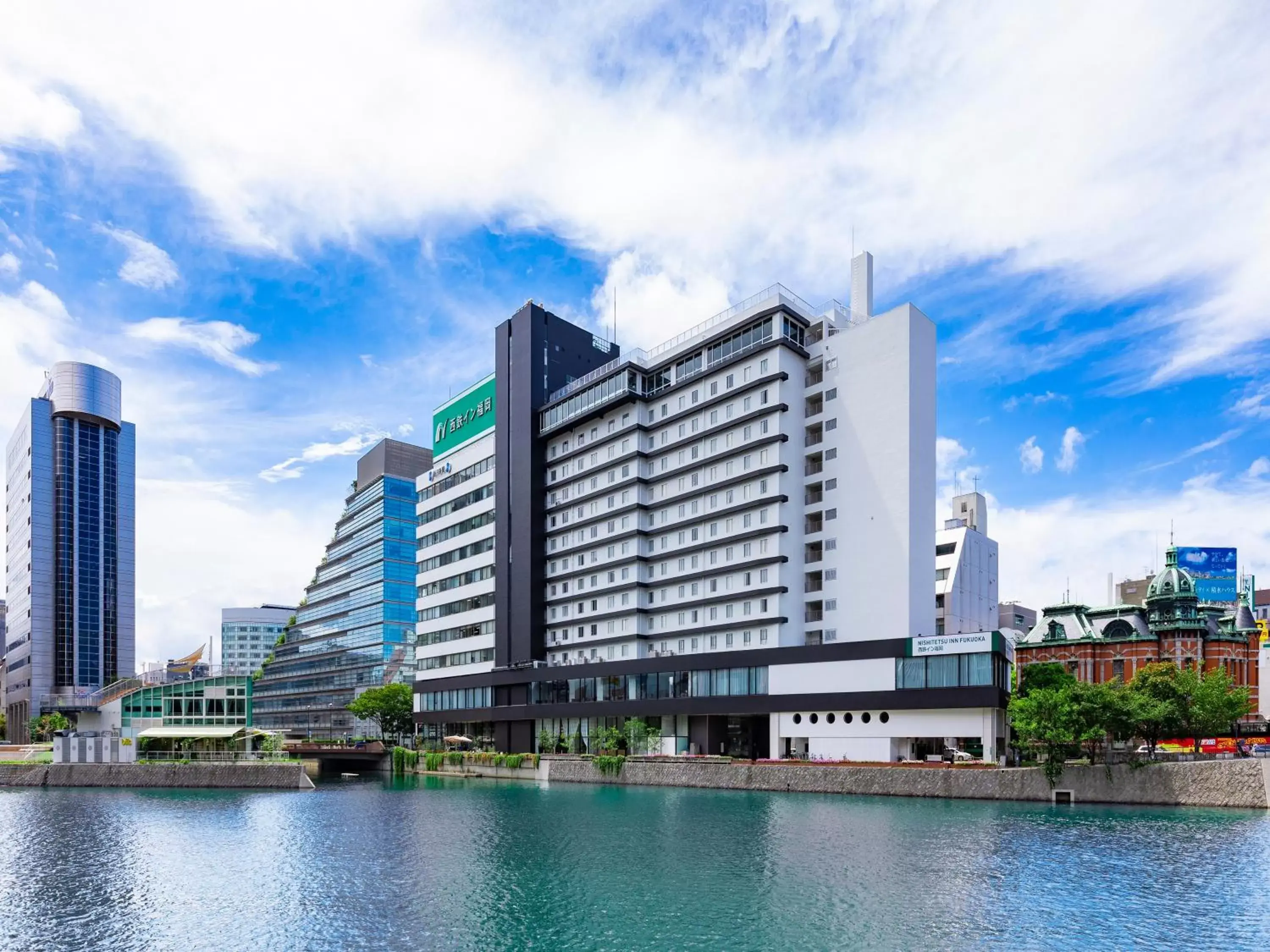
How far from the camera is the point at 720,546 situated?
117m

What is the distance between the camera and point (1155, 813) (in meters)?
67.8

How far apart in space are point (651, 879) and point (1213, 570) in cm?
15897

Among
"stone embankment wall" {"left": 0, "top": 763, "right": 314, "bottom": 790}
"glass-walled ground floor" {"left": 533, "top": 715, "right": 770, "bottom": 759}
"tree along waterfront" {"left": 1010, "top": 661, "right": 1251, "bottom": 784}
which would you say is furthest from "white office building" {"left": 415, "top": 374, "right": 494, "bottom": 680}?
"tree along waterfront" {"left": 1010, "top": 661, "right": 1251, "bottom": 784}

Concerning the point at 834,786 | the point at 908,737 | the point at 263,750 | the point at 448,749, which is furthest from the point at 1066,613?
the point at 263,750

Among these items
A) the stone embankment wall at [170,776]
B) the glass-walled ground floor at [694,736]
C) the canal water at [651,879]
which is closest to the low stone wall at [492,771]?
the glass-walled ground floor at [694,736]

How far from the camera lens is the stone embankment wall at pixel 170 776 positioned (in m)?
104

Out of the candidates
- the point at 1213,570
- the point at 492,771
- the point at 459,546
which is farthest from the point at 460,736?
the point at 1213,570

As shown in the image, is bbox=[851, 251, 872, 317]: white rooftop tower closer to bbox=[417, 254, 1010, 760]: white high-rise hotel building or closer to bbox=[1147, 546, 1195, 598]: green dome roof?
bbox=[417, 254, 1010, 760]: white high-rise hotel building

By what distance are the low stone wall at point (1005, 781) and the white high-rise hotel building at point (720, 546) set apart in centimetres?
1176

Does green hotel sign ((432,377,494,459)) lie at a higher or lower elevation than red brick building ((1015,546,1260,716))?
higher

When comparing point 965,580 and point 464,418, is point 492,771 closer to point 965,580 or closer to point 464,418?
point 464,418

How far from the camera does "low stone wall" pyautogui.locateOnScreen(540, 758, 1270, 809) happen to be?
70.1 meters

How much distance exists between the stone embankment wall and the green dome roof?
395 ft

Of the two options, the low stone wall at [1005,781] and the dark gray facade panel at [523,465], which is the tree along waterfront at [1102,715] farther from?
the dark gray facade panel at [523,465]
